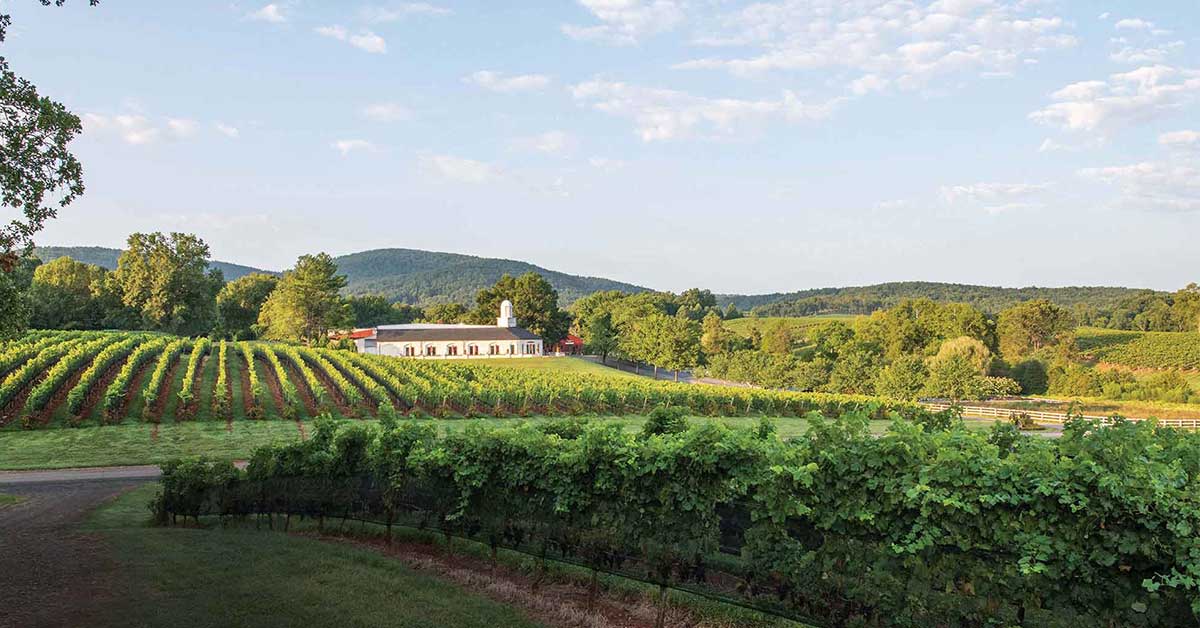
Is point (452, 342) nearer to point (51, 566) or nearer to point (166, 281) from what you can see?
point (166, 281)

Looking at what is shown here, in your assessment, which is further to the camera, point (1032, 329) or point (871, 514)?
point (1032, 329)

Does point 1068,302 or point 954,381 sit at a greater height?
point 1068,302

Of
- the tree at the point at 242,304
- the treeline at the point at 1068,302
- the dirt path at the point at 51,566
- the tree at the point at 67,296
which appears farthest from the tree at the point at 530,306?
the dirt path at the point at 51,566

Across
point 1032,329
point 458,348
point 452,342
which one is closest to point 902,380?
point 1032,329

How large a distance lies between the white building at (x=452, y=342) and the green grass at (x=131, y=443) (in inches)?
1796

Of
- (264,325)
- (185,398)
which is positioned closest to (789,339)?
(264,325)

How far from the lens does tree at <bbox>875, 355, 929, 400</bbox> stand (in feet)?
189

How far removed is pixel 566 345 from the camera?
9875cm

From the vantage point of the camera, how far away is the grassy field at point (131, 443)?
22.6 meters

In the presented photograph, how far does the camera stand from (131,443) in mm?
25000

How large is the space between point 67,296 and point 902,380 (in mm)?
79133

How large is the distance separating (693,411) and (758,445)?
38.8 metres

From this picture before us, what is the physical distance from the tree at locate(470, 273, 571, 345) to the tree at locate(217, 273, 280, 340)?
2872 centimetres

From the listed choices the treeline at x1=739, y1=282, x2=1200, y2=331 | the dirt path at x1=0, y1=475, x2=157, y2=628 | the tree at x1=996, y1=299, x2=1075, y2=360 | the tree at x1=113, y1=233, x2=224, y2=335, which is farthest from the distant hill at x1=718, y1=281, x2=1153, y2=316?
the dirt path at x1=0, y1=475, x2=157, y2=628
